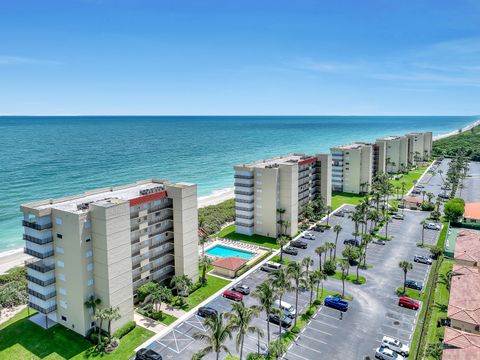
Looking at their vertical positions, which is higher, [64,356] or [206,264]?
[206,264]

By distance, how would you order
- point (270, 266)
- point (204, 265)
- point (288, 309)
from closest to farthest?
point (288, 309) < point (204, 265) < point (270, 266)

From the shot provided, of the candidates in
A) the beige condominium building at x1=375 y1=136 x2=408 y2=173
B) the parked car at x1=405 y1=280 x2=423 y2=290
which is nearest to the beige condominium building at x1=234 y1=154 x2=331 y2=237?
the parked car at x1=405 y1=280 x2=423 y2=290

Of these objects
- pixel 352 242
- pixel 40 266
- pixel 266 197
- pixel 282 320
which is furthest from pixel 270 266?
pixel 40 266

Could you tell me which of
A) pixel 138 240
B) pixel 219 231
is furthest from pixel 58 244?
pixel 219 231

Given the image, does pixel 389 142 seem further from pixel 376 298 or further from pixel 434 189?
pixel 376 298

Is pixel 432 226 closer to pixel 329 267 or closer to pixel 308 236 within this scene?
pixel 308 236

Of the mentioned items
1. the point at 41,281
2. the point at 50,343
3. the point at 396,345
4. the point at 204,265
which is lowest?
the point at 50,343
